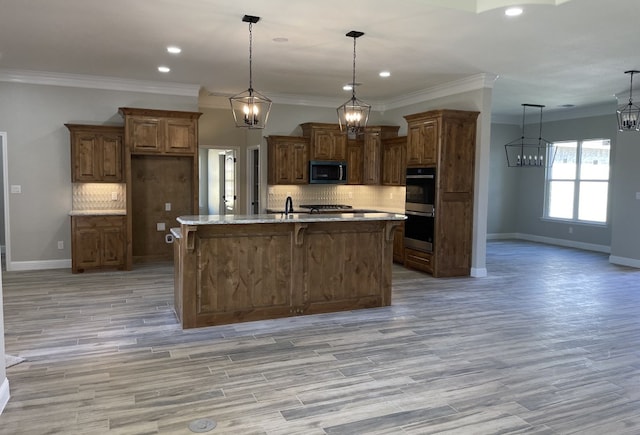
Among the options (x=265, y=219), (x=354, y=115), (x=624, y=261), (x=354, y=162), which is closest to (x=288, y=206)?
(x=265, y=219)

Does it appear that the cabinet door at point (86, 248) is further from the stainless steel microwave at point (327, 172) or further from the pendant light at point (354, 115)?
the pendant light at point (354, 115)

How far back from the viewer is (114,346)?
4133mm

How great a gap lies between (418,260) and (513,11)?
166 inches

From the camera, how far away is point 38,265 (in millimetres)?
7414

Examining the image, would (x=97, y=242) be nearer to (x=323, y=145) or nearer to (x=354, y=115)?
(x=323, y=145)

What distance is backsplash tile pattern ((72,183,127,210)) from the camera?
24.8 feet

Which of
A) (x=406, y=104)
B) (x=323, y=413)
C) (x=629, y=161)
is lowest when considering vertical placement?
(x=323, y=413)

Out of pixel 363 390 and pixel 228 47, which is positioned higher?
pixel 228 47

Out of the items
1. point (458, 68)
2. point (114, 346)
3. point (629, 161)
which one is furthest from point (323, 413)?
point (629, 161)

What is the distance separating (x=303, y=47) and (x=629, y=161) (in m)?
6.48

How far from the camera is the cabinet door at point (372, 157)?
904cm

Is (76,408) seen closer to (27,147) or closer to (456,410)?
(456,410)

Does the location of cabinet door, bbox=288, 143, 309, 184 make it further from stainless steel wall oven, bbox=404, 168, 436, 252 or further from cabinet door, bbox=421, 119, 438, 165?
cabinet door, bbox=421, 119, 438, 165

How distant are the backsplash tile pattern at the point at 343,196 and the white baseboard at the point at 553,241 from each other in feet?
13.1
